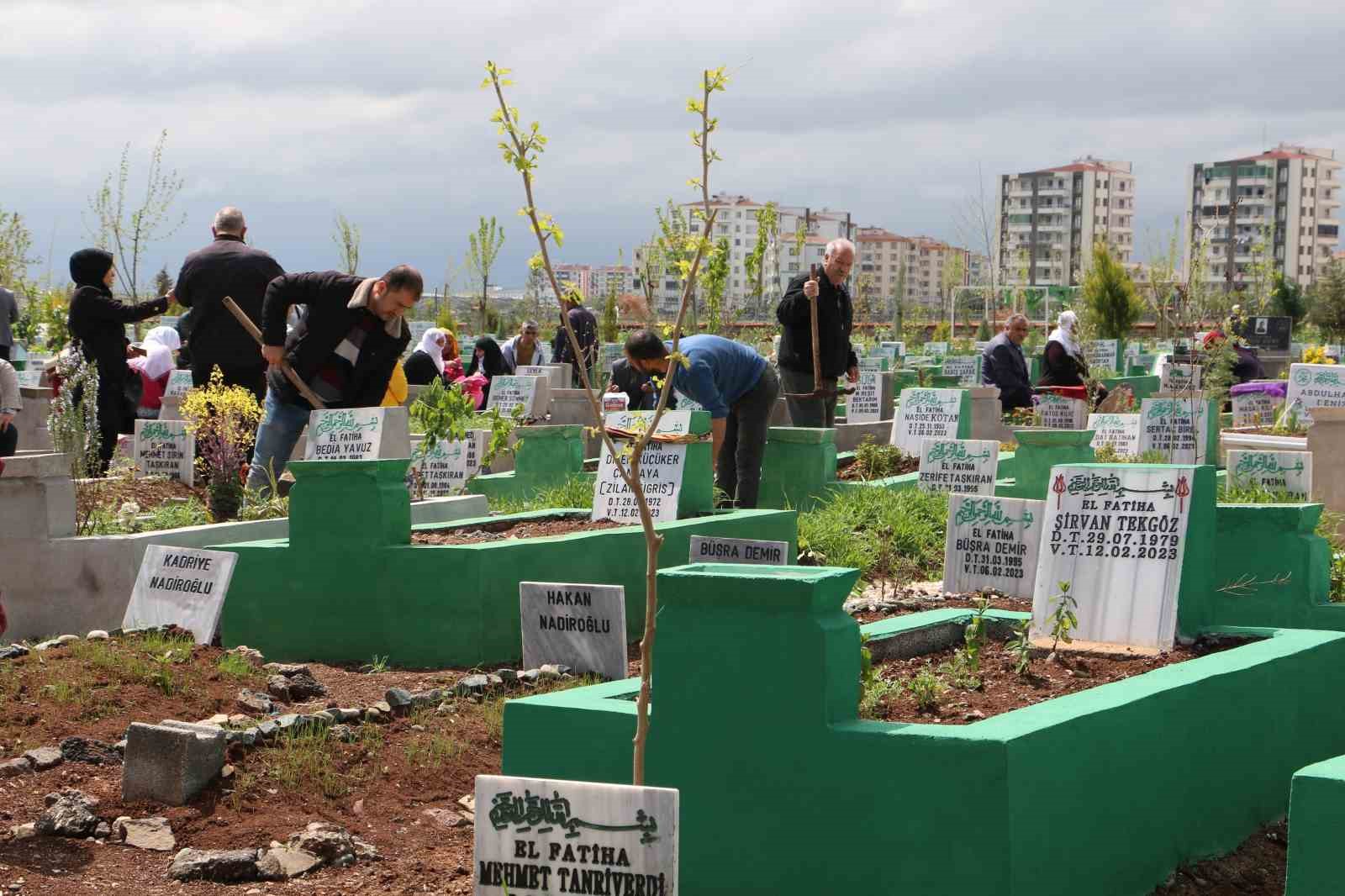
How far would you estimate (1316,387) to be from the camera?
54.3 ft

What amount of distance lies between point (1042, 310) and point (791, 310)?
48002 millimetres

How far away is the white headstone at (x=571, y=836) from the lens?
137 inches

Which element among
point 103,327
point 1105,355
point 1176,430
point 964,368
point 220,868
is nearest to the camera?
point 220,868

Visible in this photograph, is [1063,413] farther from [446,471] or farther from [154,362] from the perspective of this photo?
[154,362]

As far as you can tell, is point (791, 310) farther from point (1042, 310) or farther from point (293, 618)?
point (1042, 310)

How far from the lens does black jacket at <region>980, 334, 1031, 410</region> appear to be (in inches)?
722

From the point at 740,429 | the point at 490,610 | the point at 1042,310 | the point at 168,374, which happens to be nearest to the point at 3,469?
the point at 490,610

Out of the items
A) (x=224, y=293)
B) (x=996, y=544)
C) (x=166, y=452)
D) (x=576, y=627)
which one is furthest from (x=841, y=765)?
(x=166, y=452)

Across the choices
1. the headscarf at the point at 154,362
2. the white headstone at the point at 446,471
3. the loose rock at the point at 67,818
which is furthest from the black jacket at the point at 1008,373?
the loose rock at the point at 67,818

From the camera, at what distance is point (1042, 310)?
5922 centimetres

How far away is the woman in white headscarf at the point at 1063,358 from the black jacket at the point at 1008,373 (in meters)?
0.41

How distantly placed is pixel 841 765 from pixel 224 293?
760cm

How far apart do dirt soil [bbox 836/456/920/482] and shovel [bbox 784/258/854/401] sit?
0.68 m

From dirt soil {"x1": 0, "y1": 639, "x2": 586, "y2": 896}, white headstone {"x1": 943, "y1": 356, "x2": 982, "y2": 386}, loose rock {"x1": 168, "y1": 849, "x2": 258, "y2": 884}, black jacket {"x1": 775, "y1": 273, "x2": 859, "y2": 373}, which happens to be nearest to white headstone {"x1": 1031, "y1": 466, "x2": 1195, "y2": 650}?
dirt soil {"x1": 0, "y1": 639, "x2": 586, "y2": 896}
